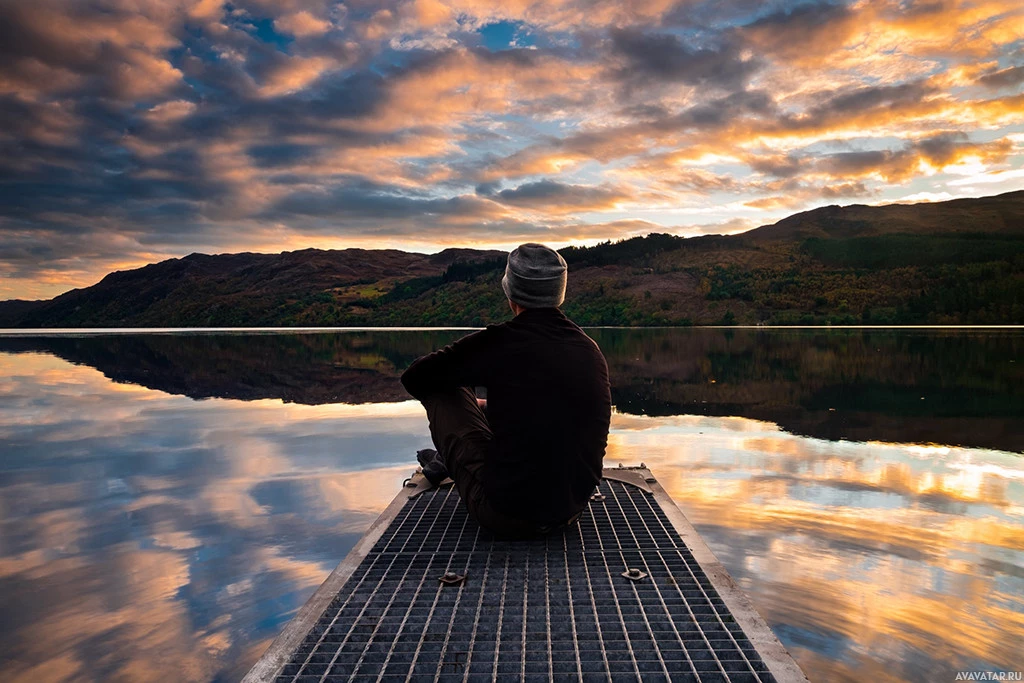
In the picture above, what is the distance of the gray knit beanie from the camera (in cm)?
481

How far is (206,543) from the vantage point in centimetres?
595

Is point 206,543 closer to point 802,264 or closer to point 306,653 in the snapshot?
point 306,653

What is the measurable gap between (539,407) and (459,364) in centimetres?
65

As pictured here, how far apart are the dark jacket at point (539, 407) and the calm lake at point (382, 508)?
57.6 inches

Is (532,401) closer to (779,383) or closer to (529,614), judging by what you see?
(529,614)

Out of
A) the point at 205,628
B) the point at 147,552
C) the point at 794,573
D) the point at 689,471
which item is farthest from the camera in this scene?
the point at 689,471

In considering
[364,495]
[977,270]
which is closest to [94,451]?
[364,495]

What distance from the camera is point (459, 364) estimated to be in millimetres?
4816

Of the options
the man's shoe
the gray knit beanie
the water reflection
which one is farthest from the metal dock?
the water reflection

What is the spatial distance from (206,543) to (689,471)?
5154 mm

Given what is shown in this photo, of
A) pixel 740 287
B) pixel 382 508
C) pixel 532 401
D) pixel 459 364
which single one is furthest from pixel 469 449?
pixel 740 287

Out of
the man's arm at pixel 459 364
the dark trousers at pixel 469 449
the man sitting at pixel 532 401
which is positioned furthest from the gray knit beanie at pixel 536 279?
the dark trousers at pixel 469 449

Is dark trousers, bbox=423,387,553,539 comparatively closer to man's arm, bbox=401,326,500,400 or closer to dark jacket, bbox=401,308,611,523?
dark jacket, bbox=401,308,611,523

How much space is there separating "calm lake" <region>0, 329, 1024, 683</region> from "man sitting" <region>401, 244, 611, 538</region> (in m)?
1.42
